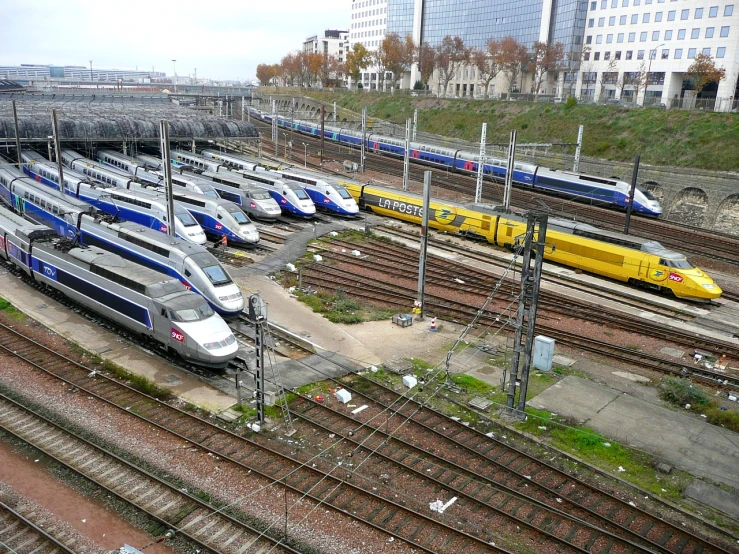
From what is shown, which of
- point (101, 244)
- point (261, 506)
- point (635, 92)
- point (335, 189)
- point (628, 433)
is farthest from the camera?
point (635, 92)

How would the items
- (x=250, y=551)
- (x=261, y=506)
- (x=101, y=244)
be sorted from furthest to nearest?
(x=101, y=244) < (x=261, y=506) < (x=250, y=551)

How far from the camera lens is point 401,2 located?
438ft

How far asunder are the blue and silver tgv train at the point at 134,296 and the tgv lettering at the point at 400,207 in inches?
887

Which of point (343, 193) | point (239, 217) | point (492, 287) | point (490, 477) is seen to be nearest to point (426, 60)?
point (343, 193)

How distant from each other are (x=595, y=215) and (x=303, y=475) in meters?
38.1

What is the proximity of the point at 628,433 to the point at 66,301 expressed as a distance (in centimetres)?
2374

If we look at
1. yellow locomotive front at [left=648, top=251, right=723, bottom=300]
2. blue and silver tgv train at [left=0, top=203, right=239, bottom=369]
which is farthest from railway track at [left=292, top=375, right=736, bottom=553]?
yellow locomotive front at [left=648, top=251, right=723, bottom=300]

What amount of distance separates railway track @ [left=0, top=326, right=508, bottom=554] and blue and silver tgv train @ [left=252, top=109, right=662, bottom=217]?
35107mm

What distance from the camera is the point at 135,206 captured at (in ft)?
116

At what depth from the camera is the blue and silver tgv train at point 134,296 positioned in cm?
2008

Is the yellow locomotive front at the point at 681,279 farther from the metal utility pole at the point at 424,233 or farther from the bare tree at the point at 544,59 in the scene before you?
the bare tree at the point at 544,59

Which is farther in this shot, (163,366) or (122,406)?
(163,366)

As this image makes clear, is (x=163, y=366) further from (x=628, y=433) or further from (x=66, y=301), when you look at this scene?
(x=628, y=433)

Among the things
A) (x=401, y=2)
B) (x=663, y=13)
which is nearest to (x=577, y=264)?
(x=663, y=13)
